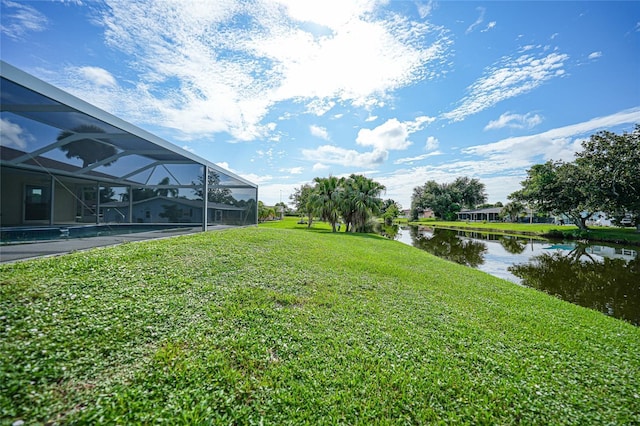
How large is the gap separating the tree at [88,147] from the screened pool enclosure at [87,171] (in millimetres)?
20

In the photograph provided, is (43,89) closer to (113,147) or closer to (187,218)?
(113,147)

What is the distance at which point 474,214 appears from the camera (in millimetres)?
55938

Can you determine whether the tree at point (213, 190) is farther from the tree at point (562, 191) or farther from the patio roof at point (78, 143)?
the tree at point (562, 191)

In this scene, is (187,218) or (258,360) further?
(187,218)

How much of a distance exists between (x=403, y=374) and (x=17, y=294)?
4.80 meters

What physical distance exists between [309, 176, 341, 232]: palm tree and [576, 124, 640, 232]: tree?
23.1 metres

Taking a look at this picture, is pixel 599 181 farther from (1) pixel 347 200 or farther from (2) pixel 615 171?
(1) pixel 347 200

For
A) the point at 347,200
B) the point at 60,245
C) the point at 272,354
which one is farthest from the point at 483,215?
the point at 60,245

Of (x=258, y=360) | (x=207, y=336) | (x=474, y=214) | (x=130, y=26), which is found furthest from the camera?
(x=474, y=214)

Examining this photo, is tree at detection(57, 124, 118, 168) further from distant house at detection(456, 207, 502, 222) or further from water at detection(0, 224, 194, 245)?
distant house at detection(456, 207, 502, 222)

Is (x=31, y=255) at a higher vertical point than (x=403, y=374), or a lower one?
higher

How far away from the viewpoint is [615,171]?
68.6 feet

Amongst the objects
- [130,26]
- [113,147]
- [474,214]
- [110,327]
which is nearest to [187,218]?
[113,147]

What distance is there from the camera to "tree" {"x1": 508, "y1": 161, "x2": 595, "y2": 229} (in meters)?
23.1
